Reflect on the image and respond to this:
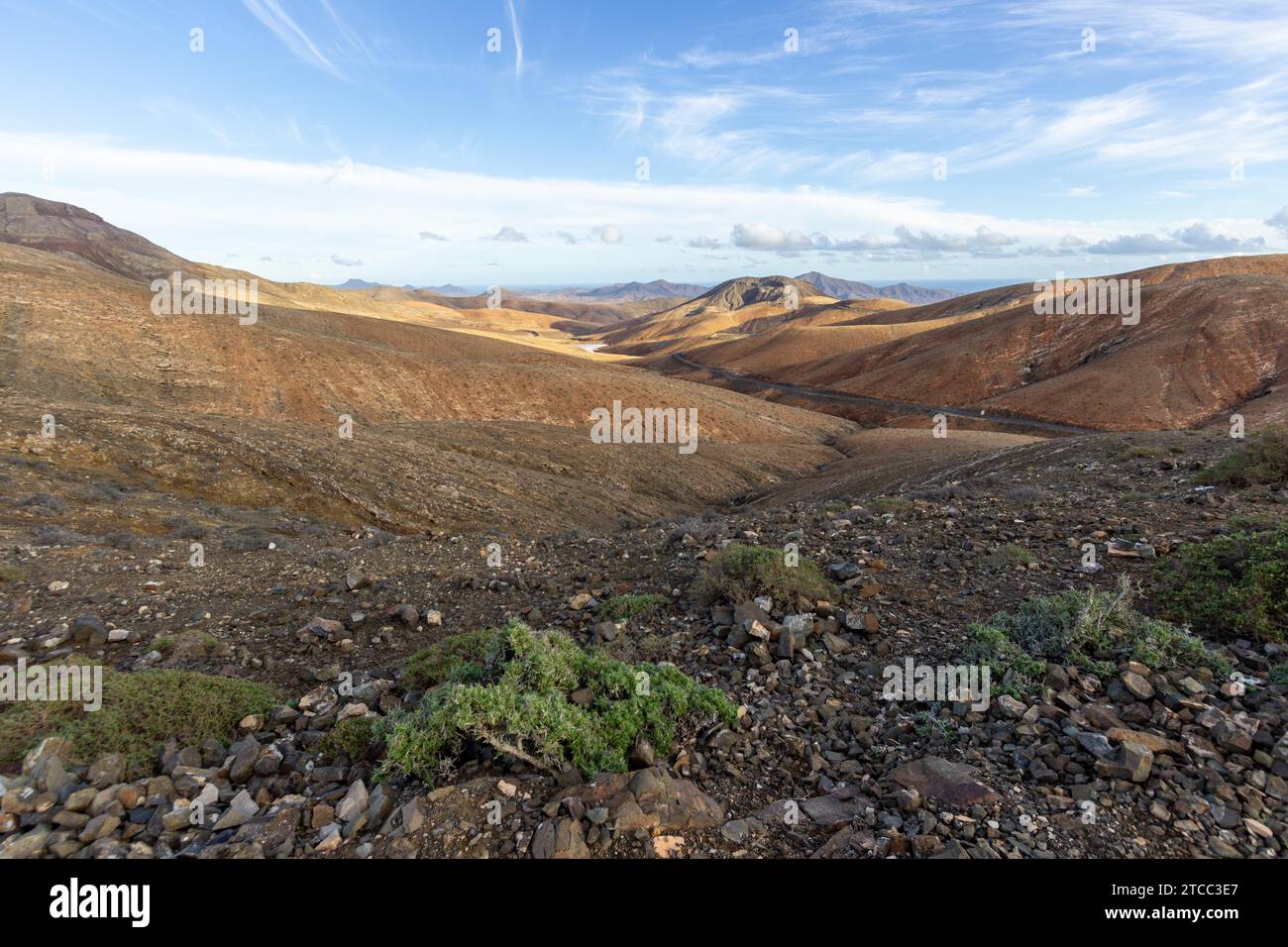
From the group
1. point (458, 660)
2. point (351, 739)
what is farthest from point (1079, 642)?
point (351, 739)

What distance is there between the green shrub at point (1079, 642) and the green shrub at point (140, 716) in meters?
5.93

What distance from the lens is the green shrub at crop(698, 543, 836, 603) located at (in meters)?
6.04

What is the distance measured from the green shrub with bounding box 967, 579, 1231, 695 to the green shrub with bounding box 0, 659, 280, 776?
19.5 ft

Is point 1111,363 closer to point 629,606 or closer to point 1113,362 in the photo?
point 1113,362

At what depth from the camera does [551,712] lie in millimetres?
3729

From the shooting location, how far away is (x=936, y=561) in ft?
22.7

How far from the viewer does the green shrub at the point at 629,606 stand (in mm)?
6410

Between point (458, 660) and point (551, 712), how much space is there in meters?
1.85

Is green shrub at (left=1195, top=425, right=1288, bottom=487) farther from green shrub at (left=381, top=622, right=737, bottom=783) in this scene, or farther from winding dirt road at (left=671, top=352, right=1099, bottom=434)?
winding dirt road at (left=671, top=352, right=1099, bottom=434)

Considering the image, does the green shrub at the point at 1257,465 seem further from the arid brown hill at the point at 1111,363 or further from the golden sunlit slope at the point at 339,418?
the arid brown hill at the point at 1111,363

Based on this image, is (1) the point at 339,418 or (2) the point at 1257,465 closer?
(2) the point at 1257,465

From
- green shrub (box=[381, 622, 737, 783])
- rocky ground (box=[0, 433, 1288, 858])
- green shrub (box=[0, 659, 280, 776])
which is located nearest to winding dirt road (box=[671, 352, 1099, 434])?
rocky ground (box=[0, 433, 1288, 858])
